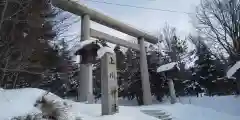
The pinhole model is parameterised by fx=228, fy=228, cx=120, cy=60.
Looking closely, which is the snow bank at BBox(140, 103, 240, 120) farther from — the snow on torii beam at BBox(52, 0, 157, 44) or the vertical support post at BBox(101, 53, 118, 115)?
the snow on torii beam at BBox(52, 0, 157, 44)

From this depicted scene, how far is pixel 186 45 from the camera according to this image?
78.5 ft

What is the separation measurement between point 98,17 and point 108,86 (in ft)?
16.6

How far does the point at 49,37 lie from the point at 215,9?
13.5 meters

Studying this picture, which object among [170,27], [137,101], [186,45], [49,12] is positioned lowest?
[137,101]

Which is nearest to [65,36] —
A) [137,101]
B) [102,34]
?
[102,34]

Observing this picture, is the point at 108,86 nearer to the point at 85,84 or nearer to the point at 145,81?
the point at 85,84

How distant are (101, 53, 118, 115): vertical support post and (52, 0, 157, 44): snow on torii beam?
2.74 m

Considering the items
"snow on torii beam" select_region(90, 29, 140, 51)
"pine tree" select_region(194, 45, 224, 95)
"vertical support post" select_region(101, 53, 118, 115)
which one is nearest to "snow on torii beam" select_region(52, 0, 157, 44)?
"snow on torii beam" select_region(90, 29, 140, 51)

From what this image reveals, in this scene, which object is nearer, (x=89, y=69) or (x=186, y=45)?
(x=89, y=69)

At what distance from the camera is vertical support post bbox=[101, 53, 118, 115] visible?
277 inches

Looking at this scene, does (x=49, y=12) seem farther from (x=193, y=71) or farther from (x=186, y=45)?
(x=186, y=45)

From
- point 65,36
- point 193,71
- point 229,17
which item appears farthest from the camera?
point 193,71

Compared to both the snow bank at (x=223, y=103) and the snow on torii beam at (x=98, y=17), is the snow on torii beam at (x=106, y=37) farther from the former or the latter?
the snow bank at (x=223, y=103)

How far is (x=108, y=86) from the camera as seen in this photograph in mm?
7301
